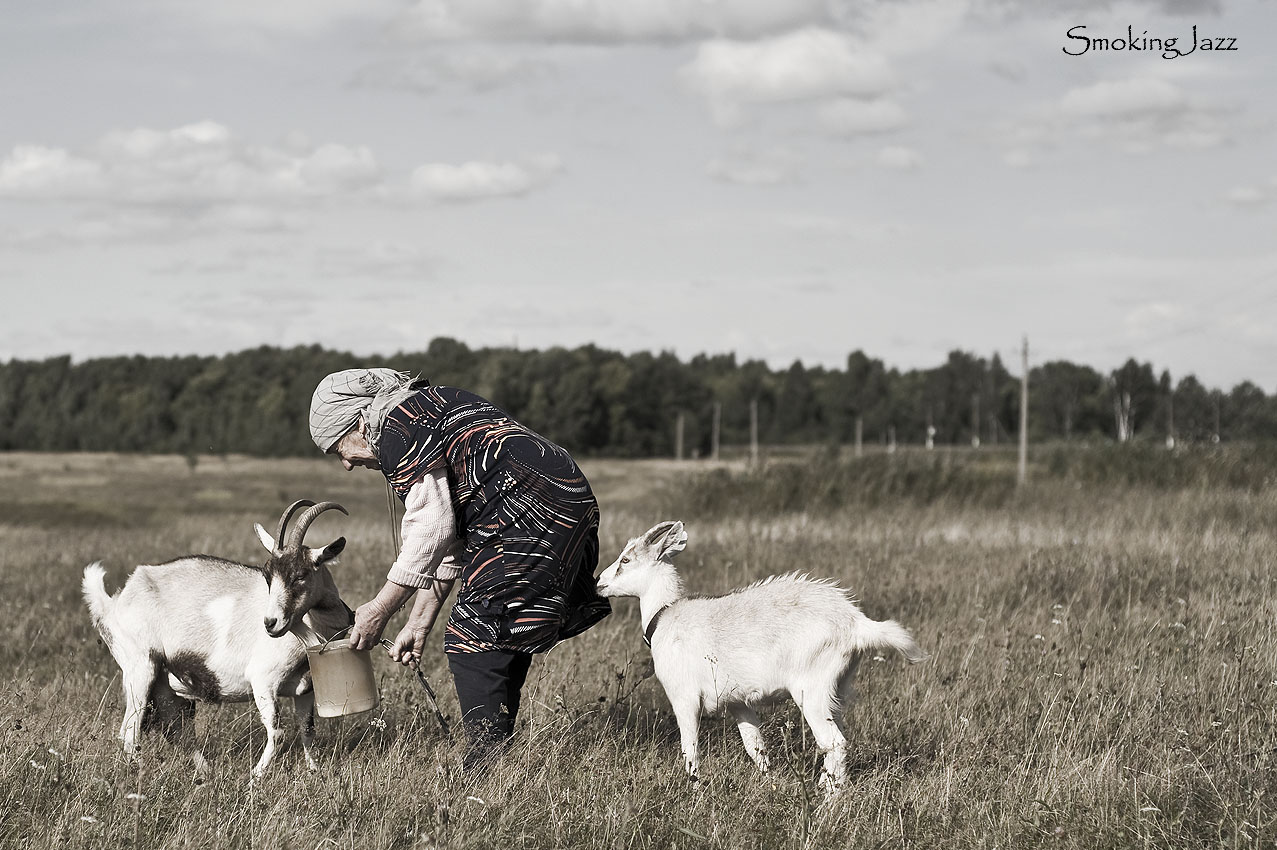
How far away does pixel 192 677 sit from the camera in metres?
6.04

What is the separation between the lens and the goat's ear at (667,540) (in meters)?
6.21

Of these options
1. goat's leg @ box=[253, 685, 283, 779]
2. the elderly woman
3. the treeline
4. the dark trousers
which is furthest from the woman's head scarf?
the treeline

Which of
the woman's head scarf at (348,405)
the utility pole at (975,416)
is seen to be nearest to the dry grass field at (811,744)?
the woman's head scarf at (348,405)

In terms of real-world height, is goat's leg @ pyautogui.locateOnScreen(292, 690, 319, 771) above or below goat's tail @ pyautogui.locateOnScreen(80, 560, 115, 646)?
below

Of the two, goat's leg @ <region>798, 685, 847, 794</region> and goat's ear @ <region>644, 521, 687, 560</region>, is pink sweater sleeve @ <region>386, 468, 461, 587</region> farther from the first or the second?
goat's leg @ <region>798, 685, 847, 794</region>

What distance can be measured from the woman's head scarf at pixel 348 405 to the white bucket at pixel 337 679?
35.9 inches

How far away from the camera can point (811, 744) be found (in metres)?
6.29

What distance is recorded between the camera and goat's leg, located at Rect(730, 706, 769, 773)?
5766mm

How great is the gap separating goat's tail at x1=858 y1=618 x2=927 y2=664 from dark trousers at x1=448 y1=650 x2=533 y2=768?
5.13 feet

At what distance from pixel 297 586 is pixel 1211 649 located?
6276 mm

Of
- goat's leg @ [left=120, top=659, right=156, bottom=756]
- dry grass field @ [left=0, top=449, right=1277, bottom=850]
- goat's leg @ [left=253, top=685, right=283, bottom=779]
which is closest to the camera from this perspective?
dry grass field @ [left=0, top=449, right=1277, bottom=850]

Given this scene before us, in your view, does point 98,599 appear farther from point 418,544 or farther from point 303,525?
point 418,544

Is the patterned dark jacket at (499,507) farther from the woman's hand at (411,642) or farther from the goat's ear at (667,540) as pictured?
the goat's ear at (667,540)

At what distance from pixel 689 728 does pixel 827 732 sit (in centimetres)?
69
